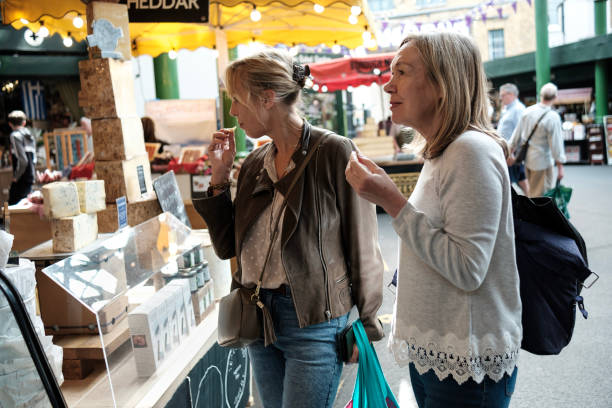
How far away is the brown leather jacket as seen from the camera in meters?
1.73

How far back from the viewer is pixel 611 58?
1705 cm

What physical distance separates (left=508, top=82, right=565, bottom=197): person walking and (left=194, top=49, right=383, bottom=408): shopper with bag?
5694mm

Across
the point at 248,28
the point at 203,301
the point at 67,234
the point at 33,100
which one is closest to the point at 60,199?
the point at 67,234

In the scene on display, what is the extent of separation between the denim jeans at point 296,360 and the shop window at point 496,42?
30406 millimetres

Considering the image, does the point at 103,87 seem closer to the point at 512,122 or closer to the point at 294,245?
the point at 294,245

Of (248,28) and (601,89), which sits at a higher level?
(248,28)

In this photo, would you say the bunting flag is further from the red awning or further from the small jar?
the small jar

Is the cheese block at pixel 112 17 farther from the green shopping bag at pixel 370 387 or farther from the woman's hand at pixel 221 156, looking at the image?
the green shopping bag at pixel 370 387

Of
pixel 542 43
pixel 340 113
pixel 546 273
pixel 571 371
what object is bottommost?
pixel 571 371

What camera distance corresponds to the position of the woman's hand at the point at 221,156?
199cm

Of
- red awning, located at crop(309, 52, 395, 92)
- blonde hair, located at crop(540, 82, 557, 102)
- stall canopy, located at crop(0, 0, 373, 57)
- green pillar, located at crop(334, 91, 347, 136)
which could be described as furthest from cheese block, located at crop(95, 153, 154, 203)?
green pillar, located at crop(334, 91, 347, 136)

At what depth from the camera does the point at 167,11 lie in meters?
3.78

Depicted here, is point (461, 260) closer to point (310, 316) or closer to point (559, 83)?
point (310, 316)

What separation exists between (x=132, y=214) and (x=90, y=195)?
25.3 inches
